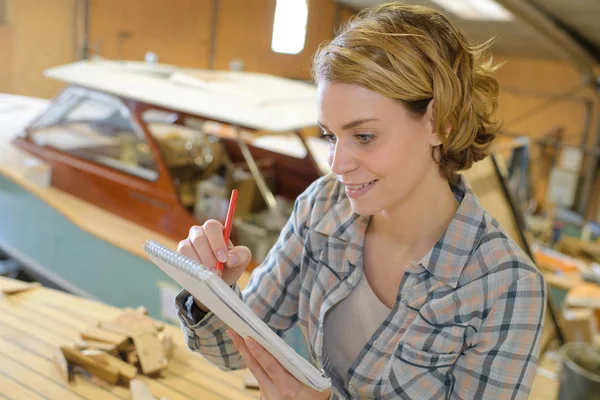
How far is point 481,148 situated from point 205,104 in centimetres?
169

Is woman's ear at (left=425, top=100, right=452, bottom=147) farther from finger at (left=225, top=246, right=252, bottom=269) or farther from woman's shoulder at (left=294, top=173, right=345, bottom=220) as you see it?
finger at (left=225, top=246, right=252, bottom=269)

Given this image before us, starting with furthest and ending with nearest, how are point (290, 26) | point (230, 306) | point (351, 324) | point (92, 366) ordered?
point (290, 26) < point (92, 366) < point (351, 324) < point (230, 306)

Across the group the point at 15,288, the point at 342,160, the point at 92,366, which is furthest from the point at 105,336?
the point at 342,160

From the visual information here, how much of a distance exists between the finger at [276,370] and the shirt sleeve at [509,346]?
0.97 feet

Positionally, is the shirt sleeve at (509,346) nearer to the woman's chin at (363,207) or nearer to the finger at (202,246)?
the woman's chin at (363,207)

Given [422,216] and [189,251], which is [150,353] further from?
[422,216]

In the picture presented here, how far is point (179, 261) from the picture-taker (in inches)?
35.2

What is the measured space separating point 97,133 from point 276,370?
234 centimetres

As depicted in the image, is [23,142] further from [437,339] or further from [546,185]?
[546,185]

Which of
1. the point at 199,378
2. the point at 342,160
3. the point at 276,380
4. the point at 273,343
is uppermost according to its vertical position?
the point at 342,160

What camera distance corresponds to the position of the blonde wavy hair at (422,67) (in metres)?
0.99

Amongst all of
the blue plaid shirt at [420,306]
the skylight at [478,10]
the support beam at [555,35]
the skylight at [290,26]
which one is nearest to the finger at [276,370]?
the blue plaid shirt at [420,306]

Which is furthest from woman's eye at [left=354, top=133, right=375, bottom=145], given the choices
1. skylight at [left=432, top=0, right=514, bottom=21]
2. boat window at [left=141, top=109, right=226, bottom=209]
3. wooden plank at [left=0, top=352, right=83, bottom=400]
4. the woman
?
skylight at [left=432, top=0, right=514, bottom=21]

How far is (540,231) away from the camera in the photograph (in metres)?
4.61
